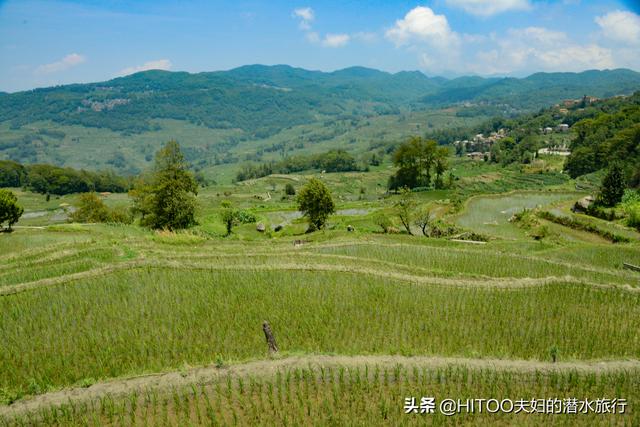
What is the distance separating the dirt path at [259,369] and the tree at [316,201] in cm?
3213

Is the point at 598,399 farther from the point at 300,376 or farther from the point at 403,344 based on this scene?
the point at 300,376

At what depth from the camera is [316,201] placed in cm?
4353

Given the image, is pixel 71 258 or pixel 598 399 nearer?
pixel 598 399

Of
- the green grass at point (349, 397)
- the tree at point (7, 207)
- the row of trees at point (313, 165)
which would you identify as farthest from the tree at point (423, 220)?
the row of trees at point (313, 165)

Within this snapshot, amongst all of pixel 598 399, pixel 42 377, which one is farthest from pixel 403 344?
pixel 42 377

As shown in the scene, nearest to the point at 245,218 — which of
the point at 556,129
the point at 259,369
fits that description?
the point at 259,369

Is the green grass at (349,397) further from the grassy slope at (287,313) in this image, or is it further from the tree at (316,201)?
the tree at (316,201)

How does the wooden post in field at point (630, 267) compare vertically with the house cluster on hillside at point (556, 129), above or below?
below

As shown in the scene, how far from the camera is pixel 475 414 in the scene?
945cm

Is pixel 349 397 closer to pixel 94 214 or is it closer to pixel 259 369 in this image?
pixel 259 369

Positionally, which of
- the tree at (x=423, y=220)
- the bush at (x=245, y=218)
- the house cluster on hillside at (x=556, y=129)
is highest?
the house cluster on hillside at (x=556, y=129)

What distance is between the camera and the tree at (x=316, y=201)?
43.2 meters

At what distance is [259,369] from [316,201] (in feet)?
108

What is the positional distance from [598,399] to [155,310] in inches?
531
